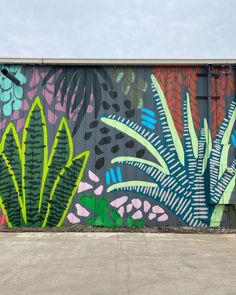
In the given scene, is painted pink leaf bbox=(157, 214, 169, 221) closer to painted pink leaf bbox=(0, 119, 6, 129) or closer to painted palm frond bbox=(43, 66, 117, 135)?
painted palm frond bbox=(43, 66, 117, 135)

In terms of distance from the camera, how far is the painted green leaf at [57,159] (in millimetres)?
7535

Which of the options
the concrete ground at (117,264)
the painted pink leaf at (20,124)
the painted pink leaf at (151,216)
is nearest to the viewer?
the concrete ground at (117,264)

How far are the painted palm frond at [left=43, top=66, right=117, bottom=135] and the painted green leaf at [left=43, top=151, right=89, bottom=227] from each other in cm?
90

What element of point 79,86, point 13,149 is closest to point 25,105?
point 13,149

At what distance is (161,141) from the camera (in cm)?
761

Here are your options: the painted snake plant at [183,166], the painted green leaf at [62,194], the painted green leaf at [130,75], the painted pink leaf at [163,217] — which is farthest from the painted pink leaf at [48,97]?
the painted pink leaf at [163,217]

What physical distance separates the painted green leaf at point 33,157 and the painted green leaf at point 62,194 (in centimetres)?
32

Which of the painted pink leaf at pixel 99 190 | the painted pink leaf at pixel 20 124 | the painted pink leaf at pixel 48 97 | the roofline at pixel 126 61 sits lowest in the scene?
the painted pink leaf at pixel 99 190

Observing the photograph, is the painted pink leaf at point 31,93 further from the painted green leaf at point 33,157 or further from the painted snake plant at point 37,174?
the painted snake plant at point 37,174

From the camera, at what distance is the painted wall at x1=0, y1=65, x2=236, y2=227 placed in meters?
7.53

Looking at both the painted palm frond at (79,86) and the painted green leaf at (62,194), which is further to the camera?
the painted palm frond at (79,86)

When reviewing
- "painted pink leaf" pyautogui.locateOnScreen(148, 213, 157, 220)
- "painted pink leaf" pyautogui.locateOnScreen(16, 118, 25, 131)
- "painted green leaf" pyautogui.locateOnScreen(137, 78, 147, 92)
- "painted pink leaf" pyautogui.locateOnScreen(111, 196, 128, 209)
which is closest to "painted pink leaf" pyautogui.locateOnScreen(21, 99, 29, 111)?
"painted pink leaf" pyautogui.locateOnScreen(16, 118, 25, 131)

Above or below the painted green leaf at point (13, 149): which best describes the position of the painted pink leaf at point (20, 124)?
above

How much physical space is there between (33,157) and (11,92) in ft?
A: 5.16
